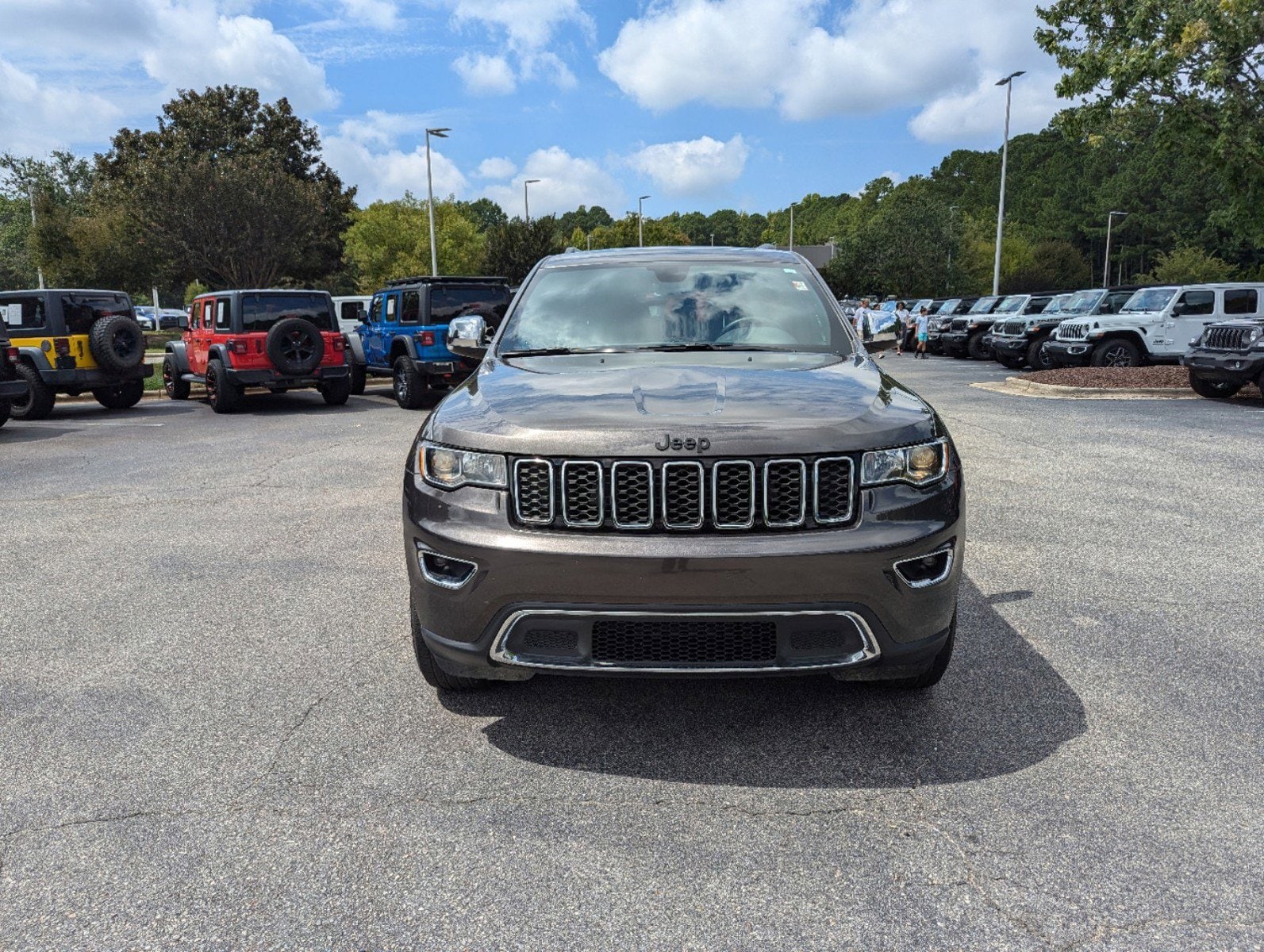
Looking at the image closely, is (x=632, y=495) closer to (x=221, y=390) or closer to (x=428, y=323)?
(x=428, y=323)

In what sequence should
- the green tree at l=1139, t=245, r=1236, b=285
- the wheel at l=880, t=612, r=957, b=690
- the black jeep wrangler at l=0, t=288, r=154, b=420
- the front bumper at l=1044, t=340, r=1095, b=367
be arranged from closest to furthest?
the wheel at l=880, t=612, r=957, b=690, the black jeep wrangler at l=0, t=288, r=154, b=420, the front bumper at l=1044, t=340, r=1095, b=367, the green tree at l=1139, t=245, r=1236, b=285

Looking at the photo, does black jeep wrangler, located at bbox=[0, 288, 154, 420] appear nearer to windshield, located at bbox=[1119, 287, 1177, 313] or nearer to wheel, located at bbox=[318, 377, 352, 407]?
wheel, located at bbox=[318, 377, 352, 407]

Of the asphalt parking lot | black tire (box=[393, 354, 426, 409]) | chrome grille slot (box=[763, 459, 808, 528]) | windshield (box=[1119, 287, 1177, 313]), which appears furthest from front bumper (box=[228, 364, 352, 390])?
windshield (box=[1119, 287, 1177, 313])

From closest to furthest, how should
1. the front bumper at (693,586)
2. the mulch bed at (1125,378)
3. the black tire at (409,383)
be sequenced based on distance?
the front bumper at (693,586), the black tire at (409,383), the mulch bed at (1125,378)

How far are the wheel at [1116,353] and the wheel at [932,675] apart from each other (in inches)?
695

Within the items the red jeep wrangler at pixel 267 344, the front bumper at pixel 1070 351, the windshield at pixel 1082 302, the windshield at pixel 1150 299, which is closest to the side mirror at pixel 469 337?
the red jeep wrangler at pixel 267 344

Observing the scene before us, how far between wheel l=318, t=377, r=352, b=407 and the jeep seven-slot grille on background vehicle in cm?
1313

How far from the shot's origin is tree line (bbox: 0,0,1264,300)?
16.5 meters

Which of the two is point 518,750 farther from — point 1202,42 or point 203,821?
point 1202,42

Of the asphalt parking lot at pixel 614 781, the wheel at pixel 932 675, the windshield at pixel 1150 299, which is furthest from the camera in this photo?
the windshield at pixel 1150 299

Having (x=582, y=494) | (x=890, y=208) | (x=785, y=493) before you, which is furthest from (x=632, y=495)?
(x=890, y=208)

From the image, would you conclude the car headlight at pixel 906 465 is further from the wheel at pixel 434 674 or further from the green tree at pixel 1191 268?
the green tree at pixel 1191 268

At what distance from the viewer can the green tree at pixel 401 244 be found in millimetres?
54219

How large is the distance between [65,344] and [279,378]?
116 inches
